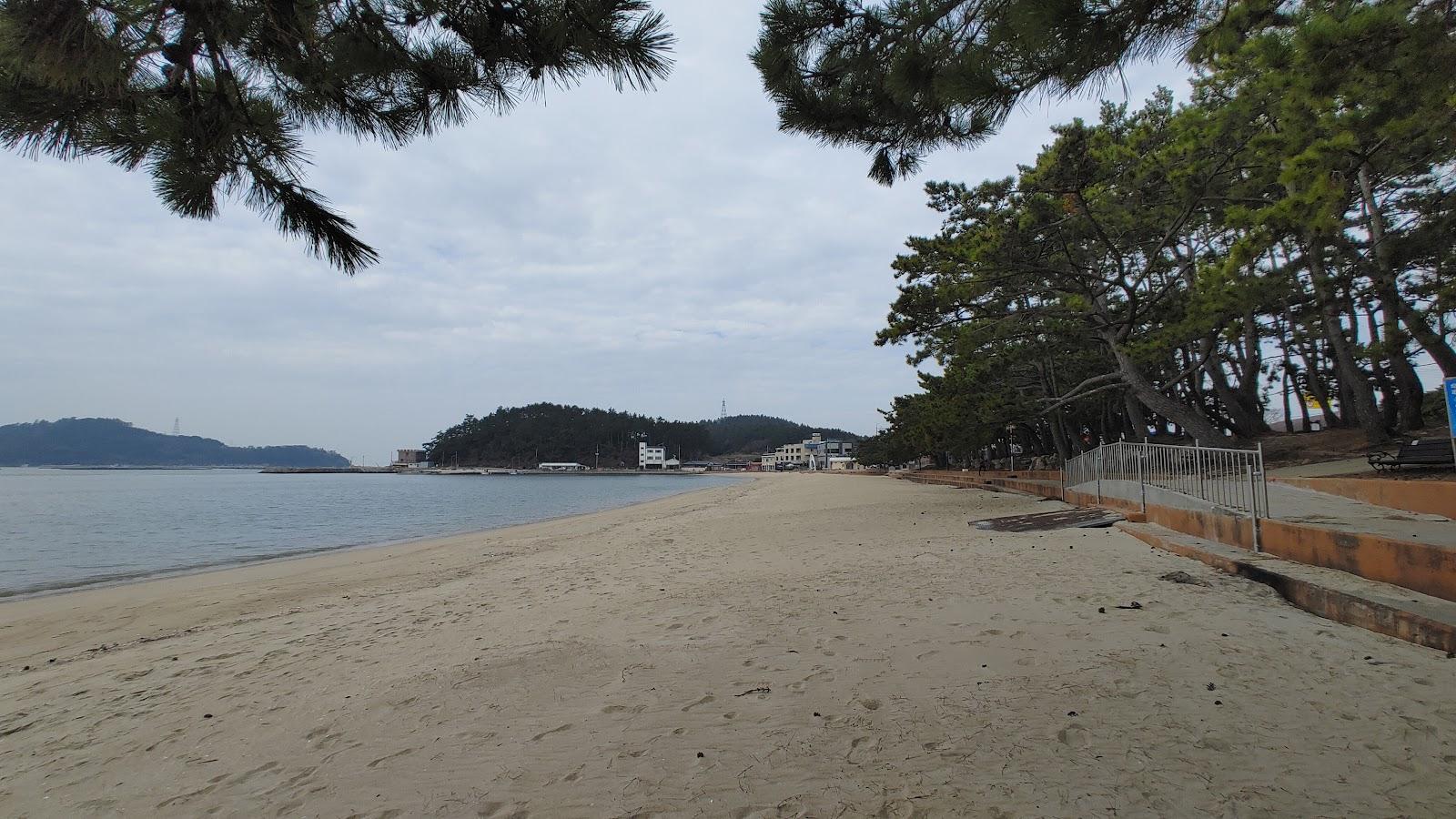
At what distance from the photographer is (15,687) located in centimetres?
459

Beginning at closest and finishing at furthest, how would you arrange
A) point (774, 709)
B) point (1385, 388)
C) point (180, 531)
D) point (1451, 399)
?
1. point (774, 709)
2. point (1451, 399)
3. point (1385, 388)
4. point (180, 531)

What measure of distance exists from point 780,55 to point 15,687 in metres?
7.01

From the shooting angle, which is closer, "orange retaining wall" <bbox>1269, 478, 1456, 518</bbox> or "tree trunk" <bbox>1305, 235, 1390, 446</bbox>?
"orange retaining wall" <bbox>1269, 478, 1456, 518</bbox>

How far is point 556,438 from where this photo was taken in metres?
152

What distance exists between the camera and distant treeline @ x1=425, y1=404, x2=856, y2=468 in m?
152

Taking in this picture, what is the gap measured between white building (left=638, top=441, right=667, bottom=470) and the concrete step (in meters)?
149

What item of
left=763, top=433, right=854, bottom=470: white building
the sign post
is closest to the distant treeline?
left=763, top=433, right=854, bottom=470: white building

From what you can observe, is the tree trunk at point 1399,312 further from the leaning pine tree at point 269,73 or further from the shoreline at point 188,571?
the shoreline at point 188,571

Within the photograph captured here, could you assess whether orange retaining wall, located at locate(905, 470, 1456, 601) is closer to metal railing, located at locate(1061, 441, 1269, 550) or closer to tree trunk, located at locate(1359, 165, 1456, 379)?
metal railing, located at locate(1061, 441, 1269, 550)

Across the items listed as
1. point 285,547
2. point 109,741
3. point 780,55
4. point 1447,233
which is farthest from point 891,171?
point 285,547

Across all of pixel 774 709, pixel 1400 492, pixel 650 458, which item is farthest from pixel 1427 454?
pixel 650 458

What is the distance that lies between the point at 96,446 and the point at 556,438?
130913 millimetres

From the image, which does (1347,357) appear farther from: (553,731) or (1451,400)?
(553,731)

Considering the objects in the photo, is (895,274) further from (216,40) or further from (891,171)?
(216,40)
